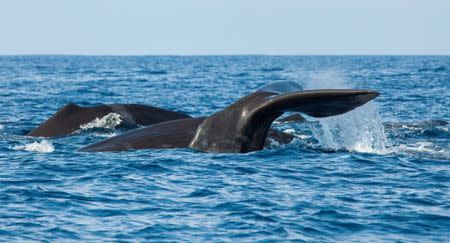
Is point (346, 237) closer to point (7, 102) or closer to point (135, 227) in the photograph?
point (135, 227)

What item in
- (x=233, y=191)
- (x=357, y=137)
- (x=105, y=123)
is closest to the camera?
(x=233, y=191)

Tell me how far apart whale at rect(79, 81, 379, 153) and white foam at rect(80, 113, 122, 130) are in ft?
10.5

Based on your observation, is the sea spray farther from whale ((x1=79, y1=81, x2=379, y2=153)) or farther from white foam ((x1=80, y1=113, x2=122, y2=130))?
white foam ((x1=80, y1=113, x2=122, y2=130))

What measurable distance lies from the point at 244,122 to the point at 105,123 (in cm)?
669

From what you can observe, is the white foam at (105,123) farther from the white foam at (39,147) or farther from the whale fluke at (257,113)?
the whale fluke at (257,113)

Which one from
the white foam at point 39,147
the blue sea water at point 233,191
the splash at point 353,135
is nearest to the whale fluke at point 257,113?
the blue sea water at point 233,191

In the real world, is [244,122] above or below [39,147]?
above

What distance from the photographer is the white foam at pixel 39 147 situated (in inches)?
638

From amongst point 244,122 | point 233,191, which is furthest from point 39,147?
point 233,191

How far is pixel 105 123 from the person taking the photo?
1912 centimetres

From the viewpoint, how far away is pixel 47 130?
18.5 metres

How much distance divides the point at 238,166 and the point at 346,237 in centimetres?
366

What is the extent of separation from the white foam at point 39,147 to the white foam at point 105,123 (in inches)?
82.2

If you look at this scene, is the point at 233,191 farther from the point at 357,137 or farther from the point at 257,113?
the point at 357,137
